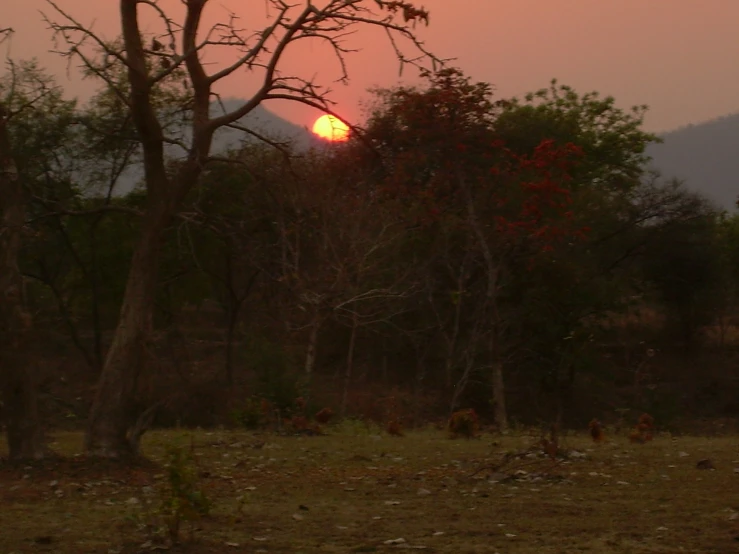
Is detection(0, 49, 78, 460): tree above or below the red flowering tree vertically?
below

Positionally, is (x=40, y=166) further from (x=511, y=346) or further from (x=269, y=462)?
(x=511, y=346)

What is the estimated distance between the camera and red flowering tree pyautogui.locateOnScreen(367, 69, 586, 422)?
76.2ft

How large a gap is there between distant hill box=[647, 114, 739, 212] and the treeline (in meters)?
56.1

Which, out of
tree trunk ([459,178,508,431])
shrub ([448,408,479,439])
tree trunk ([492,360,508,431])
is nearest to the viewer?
shrub ([448,408,479,439])

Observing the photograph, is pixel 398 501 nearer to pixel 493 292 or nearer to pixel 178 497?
pixel 178 497

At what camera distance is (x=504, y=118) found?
3131 centimetres

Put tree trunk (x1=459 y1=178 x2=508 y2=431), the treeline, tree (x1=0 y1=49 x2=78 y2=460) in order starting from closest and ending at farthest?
tree (x1=0 y1=49 x2=78 y2=460)
the treeline
tree trunk (x1=459 y1=178 x2=508 y2=431)

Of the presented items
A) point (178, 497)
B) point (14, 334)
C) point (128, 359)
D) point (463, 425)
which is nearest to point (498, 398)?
point (463, 425)

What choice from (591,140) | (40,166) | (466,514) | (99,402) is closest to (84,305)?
(40,166)

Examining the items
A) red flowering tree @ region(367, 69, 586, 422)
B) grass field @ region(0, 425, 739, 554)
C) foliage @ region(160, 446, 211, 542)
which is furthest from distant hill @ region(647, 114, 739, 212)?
foliage @ region(160, 446, 211, 542)

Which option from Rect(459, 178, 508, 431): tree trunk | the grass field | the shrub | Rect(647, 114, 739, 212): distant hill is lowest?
the grass field

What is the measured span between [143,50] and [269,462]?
4.29 m

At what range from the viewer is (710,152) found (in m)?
105

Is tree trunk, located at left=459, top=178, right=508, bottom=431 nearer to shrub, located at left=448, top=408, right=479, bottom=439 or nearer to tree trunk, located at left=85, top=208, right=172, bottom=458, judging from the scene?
shrub, located at left=448, top=408, right=479, bottom=439
